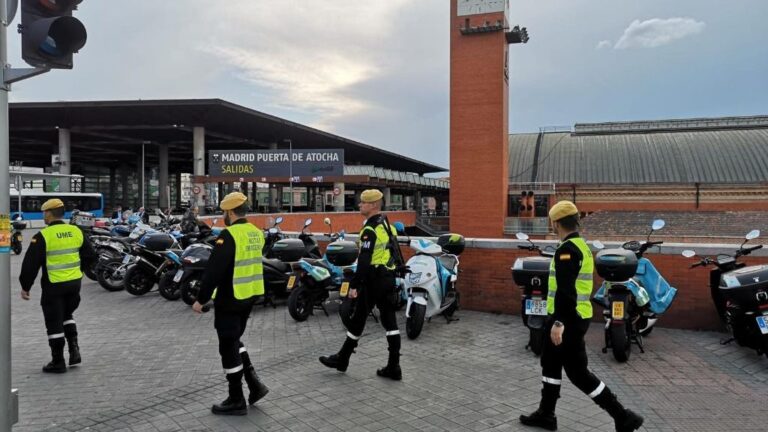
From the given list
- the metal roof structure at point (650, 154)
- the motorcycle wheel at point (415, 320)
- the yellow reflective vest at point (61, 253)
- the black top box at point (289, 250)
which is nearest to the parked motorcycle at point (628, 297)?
the motorcycle wheel at point (415, 320)

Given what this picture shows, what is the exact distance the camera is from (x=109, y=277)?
1020 cm

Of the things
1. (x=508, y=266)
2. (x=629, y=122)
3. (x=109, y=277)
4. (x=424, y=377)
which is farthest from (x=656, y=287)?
(x=629, y=122)

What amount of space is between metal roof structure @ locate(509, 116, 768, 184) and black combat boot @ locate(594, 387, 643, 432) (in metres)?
38.8

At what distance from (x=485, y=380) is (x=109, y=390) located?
3354 mm

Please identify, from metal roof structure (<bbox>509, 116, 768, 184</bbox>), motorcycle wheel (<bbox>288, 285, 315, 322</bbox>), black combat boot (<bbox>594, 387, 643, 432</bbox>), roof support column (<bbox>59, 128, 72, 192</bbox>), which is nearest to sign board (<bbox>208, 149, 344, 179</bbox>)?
roof support column (<bbox>59, 128, 72, 192</bbox>)

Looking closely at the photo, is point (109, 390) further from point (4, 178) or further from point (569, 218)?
point (569, 218)

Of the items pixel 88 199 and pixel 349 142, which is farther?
pixel 349 142

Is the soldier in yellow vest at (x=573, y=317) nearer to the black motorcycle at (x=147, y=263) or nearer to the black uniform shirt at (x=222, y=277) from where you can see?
the black uniform shirt at (x=222, y=277)

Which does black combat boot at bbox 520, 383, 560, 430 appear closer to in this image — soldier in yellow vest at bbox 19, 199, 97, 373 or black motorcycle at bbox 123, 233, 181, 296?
soldier in yellow vest at bbox 19, 199, 97, 373

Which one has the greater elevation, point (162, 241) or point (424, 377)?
point (162, 241)

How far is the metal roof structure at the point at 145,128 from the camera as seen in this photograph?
120ft

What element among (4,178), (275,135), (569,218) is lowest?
(569,218)

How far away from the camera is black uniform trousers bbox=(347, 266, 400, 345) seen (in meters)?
4.99

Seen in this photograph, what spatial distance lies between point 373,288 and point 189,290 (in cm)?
442
